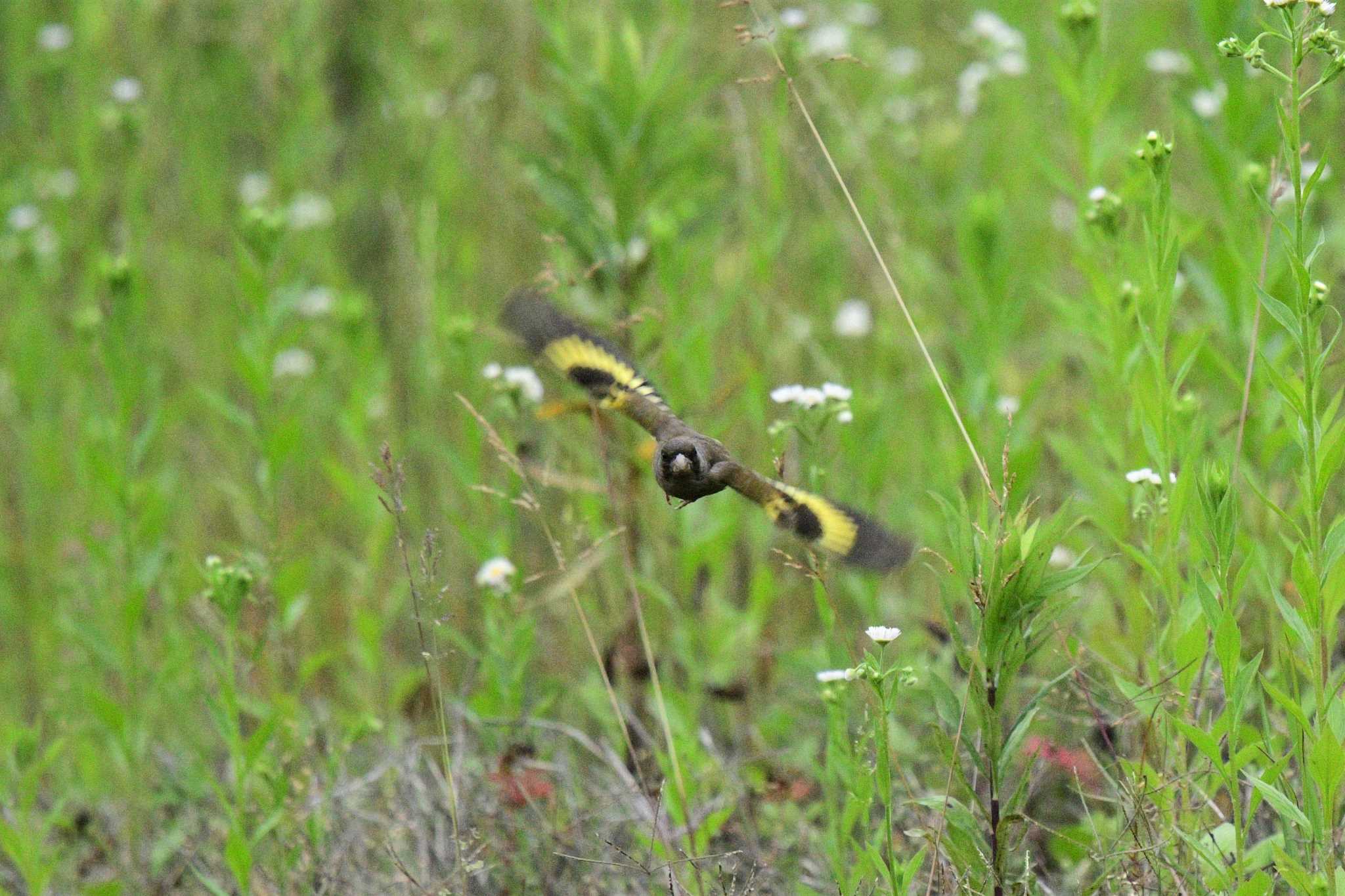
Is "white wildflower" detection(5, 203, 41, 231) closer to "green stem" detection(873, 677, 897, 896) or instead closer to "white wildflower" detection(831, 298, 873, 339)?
"white wildflower" detection(831, 298, 873, 339)

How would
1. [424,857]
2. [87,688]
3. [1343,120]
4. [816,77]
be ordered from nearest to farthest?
[424,857]
[87,688]
[816,77]
[1343,120]

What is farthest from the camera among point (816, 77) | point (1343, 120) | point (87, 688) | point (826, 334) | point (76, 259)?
point (76, 259)

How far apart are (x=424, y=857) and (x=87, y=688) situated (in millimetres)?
860

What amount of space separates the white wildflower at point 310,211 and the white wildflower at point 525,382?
1661 mm

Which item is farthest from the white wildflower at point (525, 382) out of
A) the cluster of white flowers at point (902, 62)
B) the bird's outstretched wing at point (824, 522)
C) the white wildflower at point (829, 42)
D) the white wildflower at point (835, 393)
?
the cluster of white flowers at point (902, 62)

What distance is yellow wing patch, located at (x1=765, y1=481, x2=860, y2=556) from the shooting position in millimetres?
1942

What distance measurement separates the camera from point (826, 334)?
3.36 metres

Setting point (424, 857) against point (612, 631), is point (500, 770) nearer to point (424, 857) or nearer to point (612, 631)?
point (424, 857)

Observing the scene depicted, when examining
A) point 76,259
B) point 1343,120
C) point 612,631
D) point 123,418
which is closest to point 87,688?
point 123,418

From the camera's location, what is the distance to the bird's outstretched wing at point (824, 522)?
6.32 feet

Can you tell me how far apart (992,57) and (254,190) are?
2.58m

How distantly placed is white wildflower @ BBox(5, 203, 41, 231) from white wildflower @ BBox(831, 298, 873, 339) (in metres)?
2.48

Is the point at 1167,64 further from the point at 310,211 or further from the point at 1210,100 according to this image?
the point at 310,211

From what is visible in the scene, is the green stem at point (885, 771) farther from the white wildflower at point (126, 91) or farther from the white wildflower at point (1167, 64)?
the white wildflower at point (126, 91)
